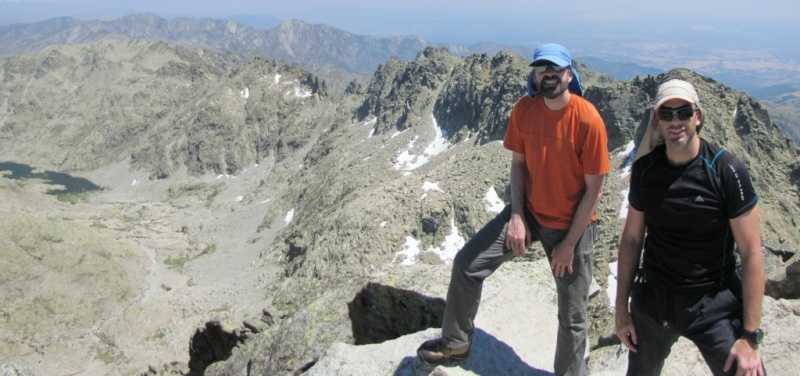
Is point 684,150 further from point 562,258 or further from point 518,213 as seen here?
point 518,213

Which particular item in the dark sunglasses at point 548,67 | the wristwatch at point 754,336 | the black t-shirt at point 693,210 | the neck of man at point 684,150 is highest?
the dark sunglasses at point 548,67

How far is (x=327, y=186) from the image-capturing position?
111m

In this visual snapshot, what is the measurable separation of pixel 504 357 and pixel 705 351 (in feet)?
12.1

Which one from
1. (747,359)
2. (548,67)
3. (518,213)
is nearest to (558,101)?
(548,67)

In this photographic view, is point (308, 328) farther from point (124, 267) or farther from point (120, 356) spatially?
point (124, 267)

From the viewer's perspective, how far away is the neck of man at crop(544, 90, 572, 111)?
774cm

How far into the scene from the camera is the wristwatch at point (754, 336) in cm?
626

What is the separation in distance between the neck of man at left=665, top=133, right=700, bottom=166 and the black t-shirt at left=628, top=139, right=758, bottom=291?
0.19 feet

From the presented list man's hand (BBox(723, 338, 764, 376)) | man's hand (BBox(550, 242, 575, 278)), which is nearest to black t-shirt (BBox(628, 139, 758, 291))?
man's hand (BBox(723, 338, 764, 376))

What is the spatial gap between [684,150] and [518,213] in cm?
277

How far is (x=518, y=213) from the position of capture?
8.39 metres

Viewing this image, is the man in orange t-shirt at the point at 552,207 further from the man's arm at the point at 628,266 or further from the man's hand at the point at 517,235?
the man's arm at the point at 628,266

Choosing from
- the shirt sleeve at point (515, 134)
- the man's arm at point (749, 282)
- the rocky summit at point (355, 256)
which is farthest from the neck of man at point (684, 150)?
the rocky summit at point (355, 256)

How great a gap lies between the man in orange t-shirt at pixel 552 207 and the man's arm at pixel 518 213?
2cm
